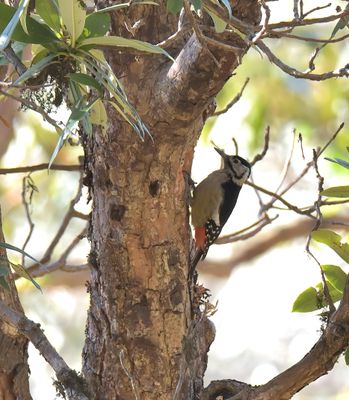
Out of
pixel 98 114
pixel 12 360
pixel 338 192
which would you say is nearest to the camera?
pixel 98 114

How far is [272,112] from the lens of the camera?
7.19 m

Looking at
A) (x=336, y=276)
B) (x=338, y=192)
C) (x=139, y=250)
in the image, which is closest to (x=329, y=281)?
(x=336, y=276)

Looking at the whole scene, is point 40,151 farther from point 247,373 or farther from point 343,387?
point 343,387

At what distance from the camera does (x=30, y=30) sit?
6.72 feet

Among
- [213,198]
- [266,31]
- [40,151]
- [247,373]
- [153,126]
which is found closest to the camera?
[266,31]

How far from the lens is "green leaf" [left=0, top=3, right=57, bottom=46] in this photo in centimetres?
205

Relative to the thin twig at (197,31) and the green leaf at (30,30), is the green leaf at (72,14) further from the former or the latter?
the thin twig at (197,31)

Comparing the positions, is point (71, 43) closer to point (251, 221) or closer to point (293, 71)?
point (293, 71)

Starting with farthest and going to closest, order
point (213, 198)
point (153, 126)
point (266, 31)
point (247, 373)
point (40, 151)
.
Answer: point (247, 373), point (40, 151), point (213, 198), point (153, 126), point (266, 31)

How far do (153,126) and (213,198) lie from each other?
1.91 m

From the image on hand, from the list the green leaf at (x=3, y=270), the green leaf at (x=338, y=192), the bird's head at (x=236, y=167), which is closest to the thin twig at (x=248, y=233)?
the bird's head at (x=236, y=167)

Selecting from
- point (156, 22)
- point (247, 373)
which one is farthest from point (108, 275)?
point (247, 373)

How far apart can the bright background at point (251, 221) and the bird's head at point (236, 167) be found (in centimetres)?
86

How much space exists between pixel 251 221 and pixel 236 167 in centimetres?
354
